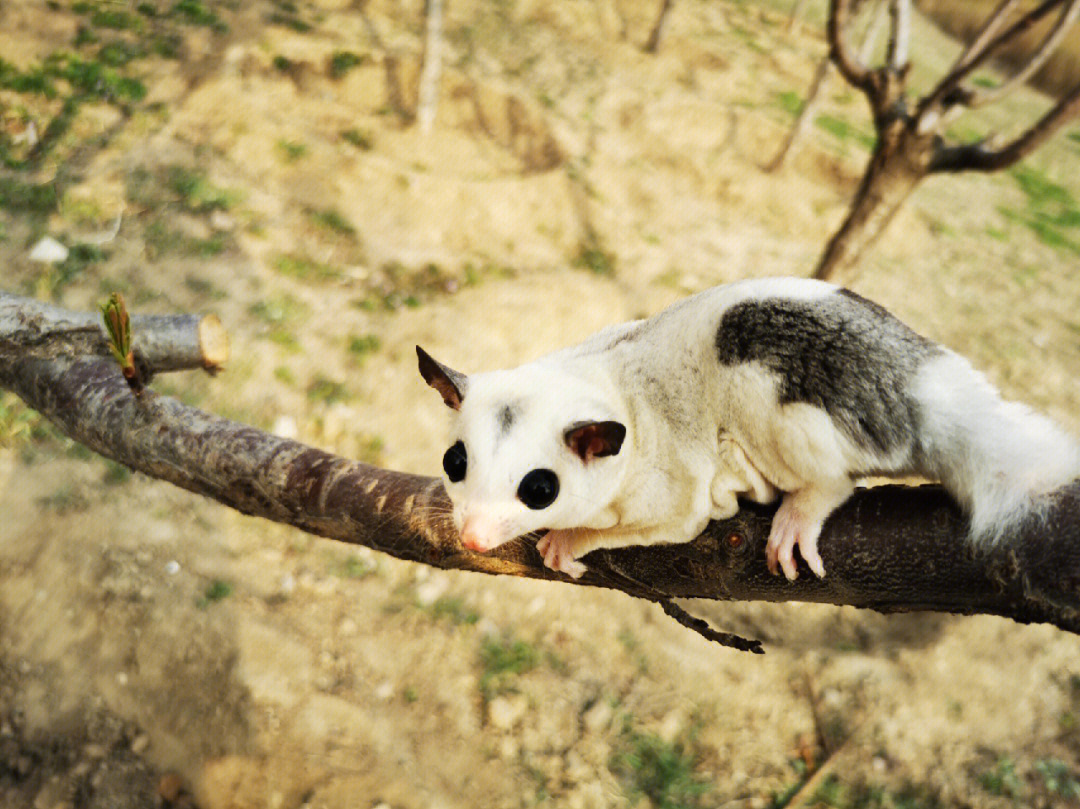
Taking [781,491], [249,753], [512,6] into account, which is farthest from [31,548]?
[512,6]

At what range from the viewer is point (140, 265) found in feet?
20.0

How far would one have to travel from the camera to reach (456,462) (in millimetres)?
1951

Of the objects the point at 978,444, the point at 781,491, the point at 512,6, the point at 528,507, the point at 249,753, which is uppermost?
the point at 978,444

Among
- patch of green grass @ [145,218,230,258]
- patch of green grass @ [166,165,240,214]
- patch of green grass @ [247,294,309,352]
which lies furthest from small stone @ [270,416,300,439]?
patch of green grass @ [166,165,240,214]

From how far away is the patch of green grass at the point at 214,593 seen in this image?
4251 millimetres

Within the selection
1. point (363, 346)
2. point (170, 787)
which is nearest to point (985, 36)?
point (363, 346)

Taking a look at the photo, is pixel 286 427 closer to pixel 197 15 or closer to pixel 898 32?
pixel 898 32

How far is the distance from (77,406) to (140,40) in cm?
767

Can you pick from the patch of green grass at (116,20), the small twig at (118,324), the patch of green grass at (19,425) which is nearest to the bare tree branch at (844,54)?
the small twig at (118,324)

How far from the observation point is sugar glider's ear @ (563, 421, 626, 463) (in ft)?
5.98

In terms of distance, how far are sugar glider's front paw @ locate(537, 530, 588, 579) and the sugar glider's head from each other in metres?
0.13

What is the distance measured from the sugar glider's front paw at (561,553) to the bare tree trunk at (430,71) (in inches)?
306

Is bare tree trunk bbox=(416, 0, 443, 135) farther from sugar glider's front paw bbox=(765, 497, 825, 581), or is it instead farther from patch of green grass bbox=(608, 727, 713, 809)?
sugar glider's front paw bbox=(765, 497, 825, 581)

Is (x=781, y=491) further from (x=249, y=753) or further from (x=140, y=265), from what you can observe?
(x=140, y=265)
